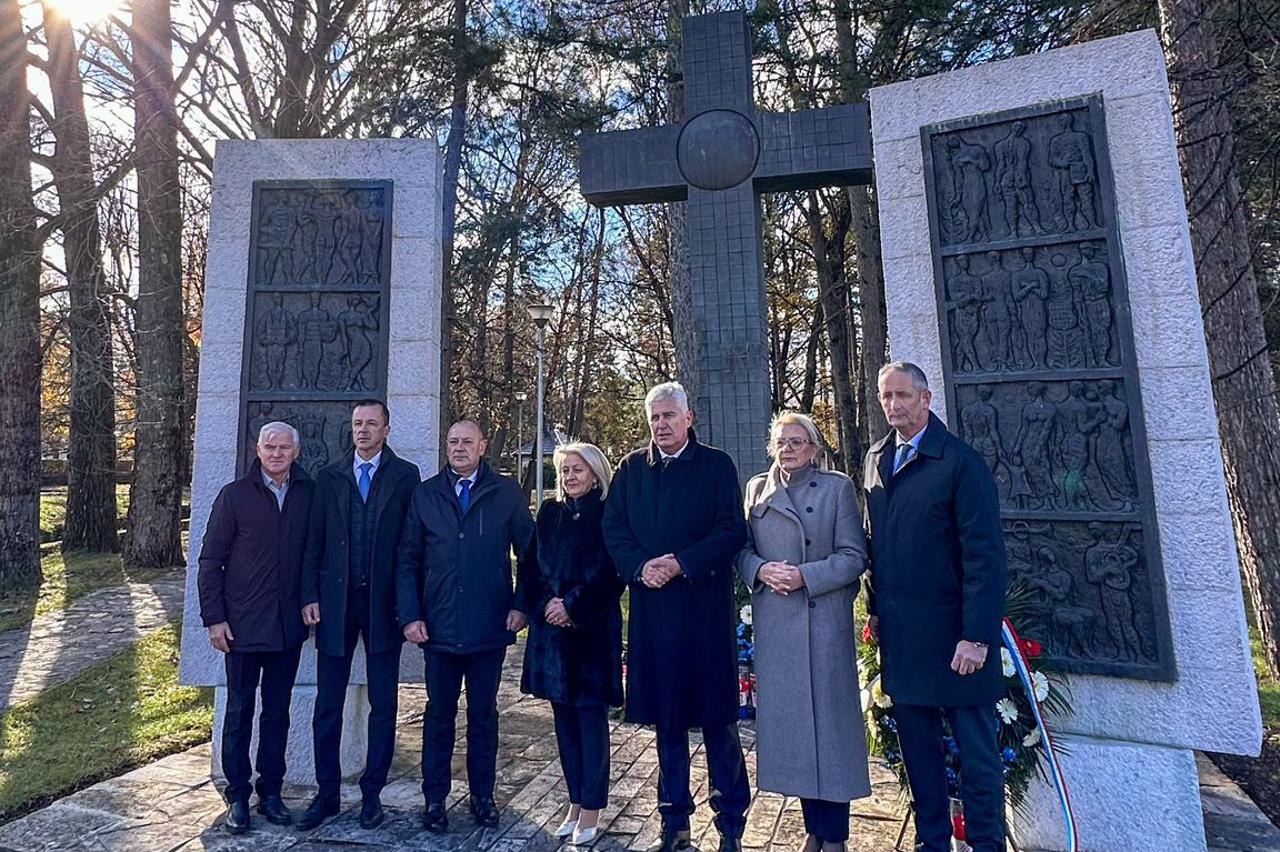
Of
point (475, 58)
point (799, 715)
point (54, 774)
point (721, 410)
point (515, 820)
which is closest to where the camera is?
point (799, 715)

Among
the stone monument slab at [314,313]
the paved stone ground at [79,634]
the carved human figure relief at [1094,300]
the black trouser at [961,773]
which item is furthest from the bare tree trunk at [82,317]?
the black trouser at [961,773]

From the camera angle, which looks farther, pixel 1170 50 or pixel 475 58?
pixel 475 58

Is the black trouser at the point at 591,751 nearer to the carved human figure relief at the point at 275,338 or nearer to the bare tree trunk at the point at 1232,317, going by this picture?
the carved human figure relief at the point at 275,338

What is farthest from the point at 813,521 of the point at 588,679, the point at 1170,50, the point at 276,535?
the point at 1170,50

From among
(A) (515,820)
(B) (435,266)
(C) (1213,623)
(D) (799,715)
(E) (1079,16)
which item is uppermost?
(E) (1079,16)

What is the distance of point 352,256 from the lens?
14.4 feet

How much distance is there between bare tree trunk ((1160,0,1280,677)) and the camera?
5289 mm

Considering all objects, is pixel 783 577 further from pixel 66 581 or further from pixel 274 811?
pixel 66 581

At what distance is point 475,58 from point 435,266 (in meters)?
5.89

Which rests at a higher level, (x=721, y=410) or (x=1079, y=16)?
(x=1079, y=16)

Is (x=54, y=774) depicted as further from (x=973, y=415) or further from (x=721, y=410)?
(x=973, y=415)

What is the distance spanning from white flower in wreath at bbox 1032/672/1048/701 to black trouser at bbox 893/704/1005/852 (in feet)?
1.73

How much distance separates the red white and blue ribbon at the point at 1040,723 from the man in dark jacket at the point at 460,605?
2.09 m

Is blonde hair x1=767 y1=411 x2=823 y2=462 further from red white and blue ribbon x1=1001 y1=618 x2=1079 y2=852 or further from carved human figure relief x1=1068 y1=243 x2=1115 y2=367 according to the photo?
carved human figure relief x1=1068 y1=243 x2=1115 y2=367
